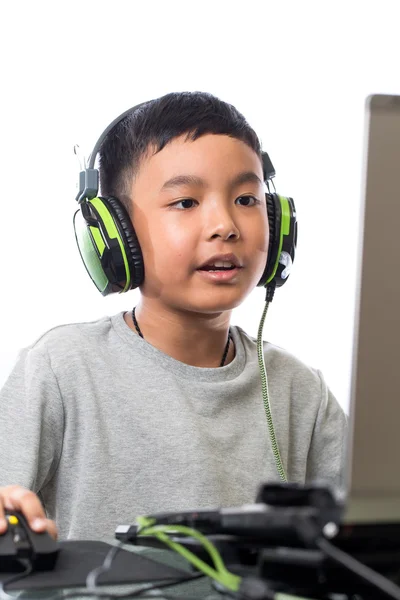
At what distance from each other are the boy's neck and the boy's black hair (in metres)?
0.18

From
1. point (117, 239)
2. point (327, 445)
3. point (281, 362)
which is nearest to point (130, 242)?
point (117, 239)

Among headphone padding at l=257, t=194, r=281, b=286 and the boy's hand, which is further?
headphone padding at l=257, t=194, r=281, b=286

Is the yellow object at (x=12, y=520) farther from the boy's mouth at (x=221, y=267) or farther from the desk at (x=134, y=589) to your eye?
the boy's mouth at (x=221, y=267)

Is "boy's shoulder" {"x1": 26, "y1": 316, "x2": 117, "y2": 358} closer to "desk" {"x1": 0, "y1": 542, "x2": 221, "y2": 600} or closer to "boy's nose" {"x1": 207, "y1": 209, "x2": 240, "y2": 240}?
"boy's nose" {"x1": 207, "y1": 209, "x2": 240, "y2": 240}

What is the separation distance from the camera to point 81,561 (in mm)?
840

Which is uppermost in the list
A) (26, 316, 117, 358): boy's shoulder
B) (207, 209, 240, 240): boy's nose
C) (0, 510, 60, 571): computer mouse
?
(207, 209, 240, 240): boy's nose

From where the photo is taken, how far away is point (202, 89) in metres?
2.23

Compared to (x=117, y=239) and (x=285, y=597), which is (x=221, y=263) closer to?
(x=117, y=239)

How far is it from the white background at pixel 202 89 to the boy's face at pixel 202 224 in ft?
2.71

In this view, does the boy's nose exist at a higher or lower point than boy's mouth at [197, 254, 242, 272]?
higher

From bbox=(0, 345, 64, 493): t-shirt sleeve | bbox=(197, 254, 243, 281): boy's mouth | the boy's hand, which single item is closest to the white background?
bbox=(0, 345, 64, 493): t-shirt sleeve

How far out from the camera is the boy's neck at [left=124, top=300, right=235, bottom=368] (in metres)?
1.43

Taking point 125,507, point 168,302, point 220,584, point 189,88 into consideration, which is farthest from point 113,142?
point 220,584

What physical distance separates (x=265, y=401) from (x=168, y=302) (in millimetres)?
222
